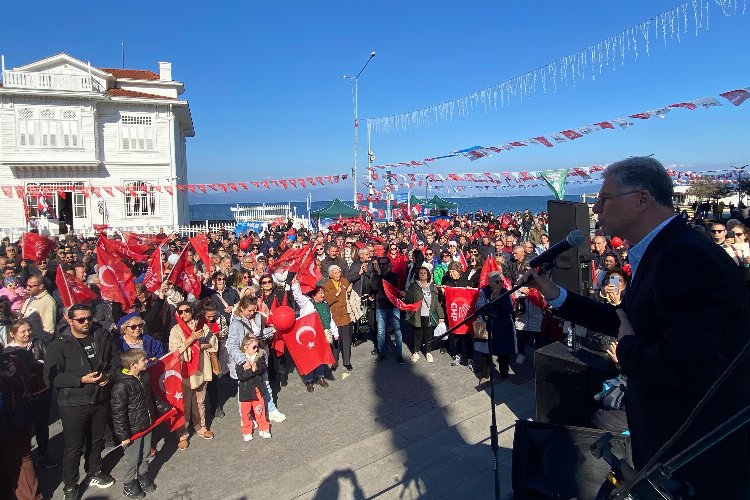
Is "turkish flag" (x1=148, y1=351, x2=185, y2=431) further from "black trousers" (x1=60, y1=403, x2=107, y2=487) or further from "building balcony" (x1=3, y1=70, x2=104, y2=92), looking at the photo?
"building balcony" (x1=3, y1=70, x2=104, y2=92)

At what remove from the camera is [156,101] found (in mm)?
31312

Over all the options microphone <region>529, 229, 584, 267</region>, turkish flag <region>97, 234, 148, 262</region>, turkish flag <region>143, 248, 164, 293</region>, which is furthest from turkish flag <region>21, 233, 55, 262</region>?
microphone <region>529, 229, 584, 267</region>

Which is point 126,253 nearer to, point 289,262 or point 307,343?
point 289,262

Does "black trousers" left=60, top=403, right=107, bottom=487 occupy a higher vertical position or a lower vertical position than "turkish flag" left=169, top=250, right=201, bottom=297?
lower

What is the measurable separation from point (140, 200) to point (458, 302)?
28.2m

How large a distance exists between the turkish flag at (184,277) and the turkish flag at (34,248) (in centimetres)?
604

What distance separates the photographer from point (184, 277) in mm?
9539

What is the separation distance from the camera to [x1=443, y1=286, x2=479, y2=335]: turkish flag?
8.76 meters

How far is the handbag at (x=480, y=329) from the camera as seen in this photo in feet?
25.3

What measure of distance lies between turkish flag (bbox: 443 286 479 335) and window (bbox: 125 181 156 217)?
27.6 m

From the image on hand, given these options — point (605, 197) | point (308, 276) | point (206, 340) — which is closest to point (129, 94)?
point (308, 276)

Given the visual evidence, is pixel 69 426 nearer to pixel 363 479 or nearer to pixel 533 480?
pixel 363 479

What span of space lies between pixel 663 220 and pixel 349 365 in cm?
733

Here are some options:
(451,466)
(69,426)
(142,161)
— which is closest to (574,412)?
(451,466)
